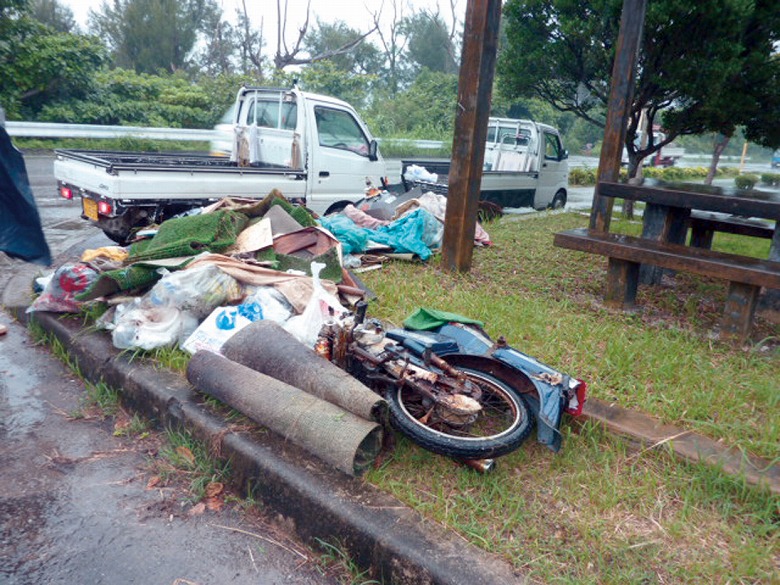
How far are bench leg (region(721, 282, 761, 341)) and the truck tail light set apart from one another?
5.57 meters

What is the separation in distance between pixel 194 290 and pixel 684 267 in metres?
3.50

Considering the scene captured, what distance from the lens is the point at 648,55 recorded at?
29.6 ft

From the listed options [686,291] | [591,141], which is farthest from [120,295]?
[591,141]

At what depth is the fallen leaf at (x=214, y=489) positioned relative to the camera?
9.34 ft

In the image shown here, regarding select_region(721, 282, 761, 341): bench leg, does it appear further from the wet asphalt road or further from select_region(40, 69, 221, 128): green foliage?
select_region(40, 69, 221, 128): green foliage

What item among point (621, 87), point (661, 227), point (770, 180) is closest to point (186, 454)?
point (661, 227)

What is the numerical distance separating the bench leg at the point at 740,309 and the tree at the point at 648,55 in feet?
18.2

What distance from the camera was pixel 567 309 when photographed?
16.1ft

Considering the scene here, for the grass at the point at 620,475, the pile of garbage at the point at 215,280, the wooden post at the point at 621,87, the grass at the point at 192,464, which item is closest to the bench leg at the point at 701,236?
the wooden post at the point at 621,87

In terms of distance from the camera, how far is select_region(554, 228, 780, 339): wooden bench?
164 inches

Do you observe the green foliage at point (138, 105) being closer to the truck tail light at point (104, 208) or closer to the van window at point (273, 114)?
the van window at point (273, 114)

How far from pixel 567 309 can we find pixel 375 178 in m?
4.60

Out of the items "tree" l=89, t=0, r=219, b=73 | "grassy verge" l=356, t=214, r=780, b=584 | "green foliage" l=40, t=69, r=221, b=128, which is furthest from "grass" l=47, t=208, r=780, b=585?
"tree" l=89, t=0, r=219, b=73

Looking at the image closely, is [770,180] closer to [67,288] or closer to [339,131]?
[339,131]
